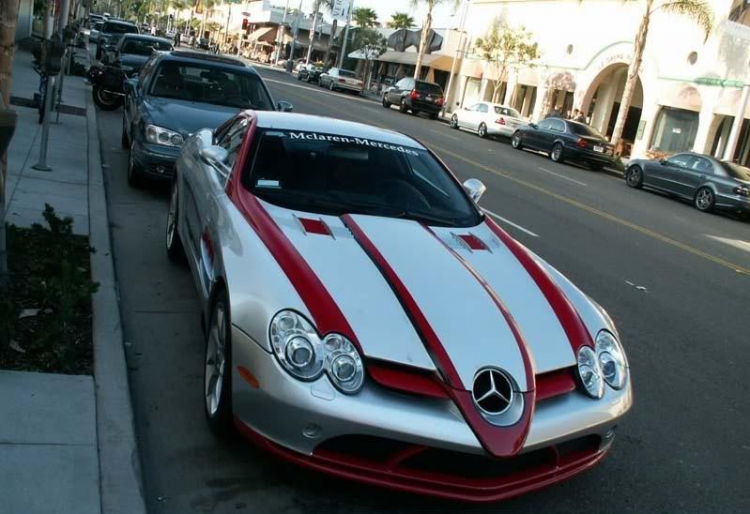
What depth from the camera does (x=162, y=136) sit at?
8.91m

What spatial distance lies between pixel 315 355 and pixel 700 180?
18.8 meters

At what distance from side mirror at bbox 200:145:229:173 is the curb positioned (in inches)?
45.9

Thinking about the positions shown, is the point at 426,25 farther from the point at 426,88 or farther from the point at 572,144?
the point at 572,144

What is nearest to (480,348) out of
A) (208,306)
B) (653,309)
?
(208,306)

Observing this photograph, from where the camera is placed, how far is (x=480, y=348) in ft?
11.9

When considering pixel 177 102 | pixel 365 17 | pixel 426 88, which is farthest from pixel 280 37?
pixel 177 102

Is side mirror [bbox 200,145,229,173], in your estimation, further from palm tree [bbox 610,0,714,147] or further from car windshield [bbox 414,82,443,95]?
car windshield [bbox 414,82,443,95]

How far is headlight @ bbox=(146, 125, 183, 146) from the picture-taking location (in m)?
8.91

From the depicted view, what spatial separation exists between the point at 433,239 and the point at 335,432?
1.67 metres

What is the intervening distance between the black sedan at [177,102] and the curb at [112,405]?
7.25 ft

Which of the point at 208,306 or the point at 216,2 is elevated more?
the point at 216,2

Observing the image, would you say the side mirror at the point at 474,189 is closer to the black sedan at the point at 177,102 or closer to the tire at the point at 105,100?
the black sedan at the point at 177,102

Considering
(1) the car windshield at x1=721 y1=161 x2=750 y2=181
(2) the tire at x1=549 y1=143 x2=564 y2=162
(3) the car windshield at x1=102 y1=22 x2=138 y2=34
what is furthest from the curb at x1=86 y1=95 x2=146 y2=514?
(3) the car windshield at x1=102 y1=22 x2=138 y2=34

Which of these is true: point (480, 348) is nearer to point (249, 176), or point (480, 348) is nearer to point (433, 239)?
point (433, 239)
